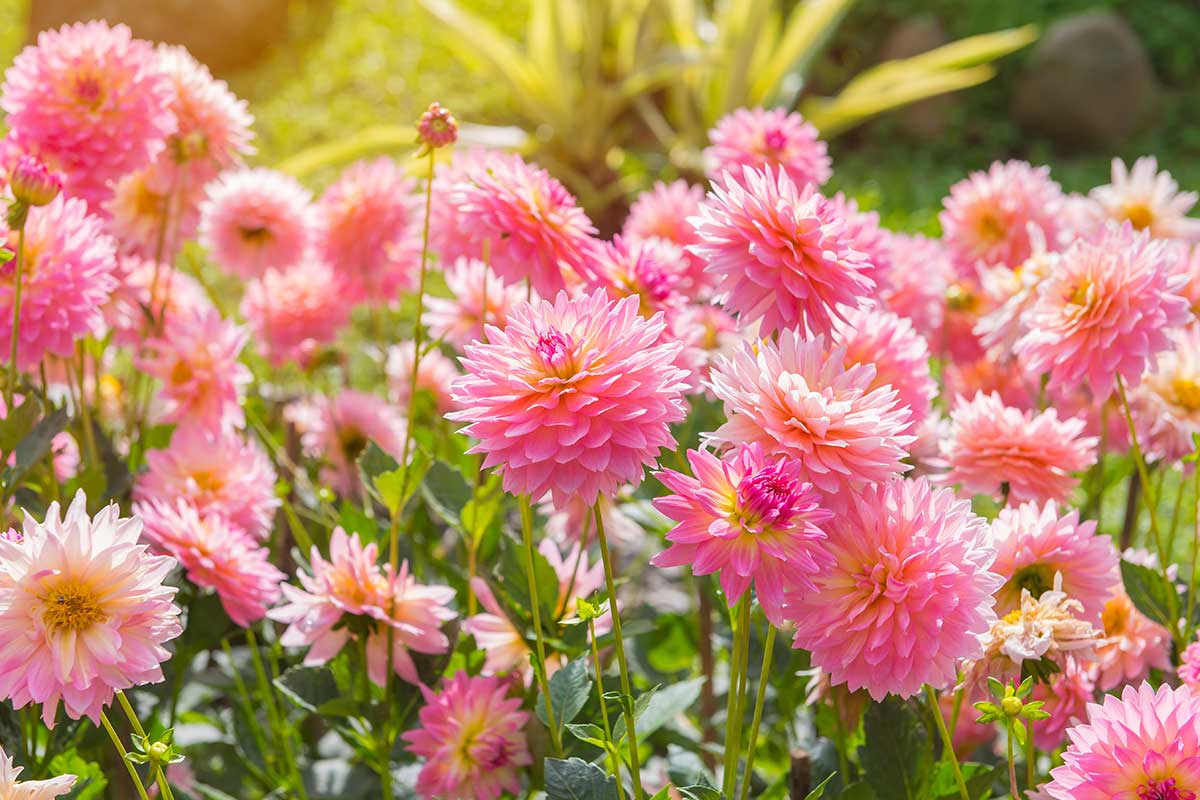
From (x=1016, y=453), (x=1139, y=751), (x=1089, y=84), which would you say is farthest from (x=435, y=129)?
(x=1089, y=84)

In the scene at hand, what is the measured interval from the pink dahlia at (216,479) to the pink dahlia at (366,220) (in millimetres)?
271

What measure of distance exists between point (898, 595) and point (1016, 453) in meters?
0.34

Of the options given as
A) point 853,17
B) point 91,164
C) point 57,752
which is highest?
point 853,17

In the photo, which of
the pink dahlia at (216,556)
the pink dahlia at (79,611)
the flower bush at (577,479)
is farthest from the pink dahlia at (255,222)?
the pink dahlia at (79,611)

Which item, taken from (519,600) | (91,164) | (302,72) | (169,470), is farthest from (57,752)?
(302,72)

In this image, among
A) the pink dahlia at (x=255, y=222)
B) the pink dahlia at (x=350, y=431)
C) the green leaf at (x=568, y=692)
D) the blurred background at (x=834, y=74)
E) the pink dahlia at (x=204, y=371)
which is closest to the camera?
the green leaf at (x=568, y=692)

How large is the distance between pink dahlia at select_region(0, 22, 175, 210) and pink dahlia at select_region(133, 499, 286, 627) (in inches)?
12.5

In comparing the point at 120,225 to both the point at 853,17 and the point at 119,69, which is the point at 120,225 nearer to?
the point at 119,69

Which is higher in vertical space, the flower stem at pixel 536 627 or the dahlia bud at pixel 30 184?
the dahlia bud at pixel 30 184

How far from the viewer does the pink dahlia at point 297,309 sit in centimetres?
154

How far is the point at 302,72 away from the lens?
5.55 meters

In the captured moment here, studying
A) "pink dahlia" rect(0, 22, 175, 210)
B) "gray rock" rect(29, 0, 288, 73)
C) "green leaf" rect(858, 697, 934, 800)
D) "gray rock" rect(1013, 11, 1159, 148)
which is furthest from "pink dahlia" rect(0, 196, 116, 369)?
"gray rock" rect(1013, 11, 1159, 148)

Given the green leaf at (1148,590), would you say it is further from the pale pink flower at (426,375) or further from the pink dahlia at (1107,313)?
the pale pink flower at (426,375)

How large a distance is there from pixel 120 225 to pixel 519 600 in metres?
0.58
